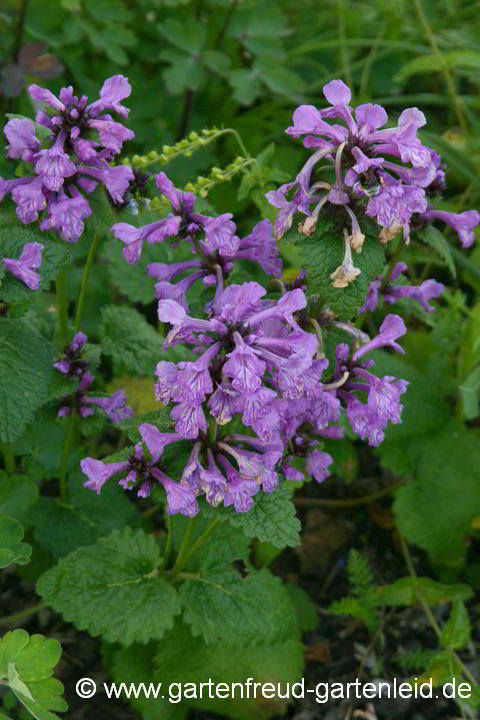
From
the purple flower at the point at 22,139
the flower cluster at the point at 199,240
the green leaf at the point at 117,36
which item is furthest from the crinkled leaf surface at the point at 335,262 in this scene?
the green leaf at the point at 117,36

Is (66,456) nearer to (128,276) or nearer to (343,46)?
(128,276)

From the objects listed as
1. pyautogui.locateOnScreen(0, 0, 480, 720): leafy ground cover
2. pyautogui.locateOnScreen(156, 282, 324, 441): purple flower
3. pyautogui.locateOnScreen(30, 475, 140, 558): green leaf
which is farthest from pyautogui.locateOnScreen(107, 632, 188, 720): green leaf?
pyautogui.locateOnScreen(156, 282, 324, 441): purple flower

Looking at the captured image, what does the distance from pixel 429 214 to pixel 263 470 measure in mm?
727

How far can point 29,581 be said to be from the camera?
2.65m

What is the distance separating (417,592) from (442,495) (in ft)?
1.06

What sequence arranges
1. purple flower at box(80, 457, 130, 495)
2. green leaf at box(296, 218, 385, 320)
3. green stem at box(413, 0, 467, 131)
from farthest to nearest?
green stem at box(413, 0, 467, 131)
purple flower at box(80, 457, 130, 495)
green leaf at box(296, 218, 385, 320)

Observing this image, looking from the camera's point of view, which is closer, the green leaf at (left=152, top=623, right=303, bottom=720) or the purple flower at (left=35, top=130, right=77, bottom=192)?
the purple flower at (left=35, top=130, right=77, bottom=192)

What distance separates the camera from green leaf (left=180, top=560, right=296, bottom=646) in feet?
6.93

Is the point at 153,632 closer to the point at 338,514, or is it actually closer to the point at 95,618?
the point at 95,618

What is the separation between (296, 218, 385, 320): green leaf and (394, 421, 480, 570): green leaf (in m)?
1.19

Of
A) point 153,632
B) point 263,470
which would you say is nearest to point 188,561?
point 153,632

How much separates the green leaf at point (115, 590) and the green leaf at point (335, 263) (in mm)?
909

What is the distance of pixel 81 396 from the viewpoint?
2.23 metres

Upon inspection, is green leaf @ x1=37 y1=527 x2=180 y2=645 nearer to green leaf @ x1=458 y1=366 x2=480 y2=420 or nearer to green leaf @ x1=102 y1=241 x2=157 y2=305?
green leaf @ x1=102 y1=241 x2=157 y2=305
